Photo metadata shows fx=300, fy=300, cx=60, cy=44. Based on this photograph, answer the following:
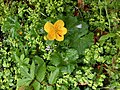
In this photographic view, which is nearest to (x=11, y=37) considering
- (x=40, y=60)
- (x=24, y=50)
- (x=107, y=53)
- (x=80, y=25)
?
(x=24, y=50)

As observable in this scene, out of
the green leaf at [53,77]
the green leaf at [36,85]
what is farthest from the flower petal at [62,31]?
the green leaf at [36,85]

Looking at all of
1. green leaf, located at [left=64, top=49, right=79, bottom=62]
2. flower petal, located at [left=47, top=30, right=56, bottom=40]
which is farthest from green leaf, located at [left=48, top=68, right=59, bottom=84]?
flower petal, located at [left=47, top=30, right=56, bottom=40]

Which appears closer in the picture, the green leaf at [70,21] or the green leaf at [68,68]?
the green leaf at [68,68]

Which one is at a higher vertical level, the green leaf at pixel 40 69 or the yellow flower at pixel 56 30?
the yellow flower at pixel 56 30

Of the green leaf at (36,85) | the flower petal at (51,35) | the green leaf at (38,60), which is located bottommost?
the green leaf at (36,85)

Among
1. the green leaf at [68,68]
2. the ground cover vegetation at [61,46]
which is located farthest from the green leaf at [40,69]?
the green leaf at [68,68]

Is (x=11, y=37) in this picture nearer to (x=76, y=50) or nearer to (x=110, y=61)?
(x=76, y=50)

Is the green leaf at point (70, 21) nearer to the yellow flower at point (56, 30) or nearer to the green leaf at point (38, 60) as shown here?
the yellow flower at point (56, 30)
